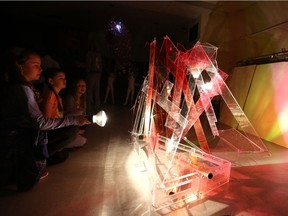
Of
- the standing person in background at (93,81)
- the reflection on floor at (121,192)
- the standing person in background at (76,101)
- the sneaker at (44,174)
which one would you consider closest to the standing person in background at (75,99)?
the standing person in background at (76,101)

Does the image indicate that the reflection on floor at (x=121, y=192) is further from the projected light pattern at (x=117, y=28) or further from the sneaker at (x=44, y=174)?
the projected light pattern at (x=117, y=28)

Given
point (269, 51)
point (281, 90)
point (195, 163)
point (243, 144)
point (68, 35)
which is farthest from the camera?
point (68, 35)

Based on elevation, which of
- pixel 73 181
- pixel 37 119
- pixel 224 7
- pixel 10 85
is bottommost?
pixel 73 181

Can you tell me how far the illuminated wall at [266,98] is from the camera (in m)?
3.55

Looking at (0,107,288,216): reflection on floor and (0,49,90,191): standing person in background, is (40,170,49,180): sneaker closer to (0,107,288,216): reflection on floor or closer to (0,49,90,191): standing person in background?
(0,107,288,216): reflection on floor

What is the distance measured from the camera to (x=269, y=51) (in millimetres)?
4719

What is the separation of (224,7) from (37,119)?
5000 mm

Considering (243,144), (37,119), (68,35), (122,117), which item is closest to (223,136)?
(243,144)

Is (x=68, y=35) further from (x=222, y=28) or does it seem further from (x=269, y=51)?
(x=269, y=51)

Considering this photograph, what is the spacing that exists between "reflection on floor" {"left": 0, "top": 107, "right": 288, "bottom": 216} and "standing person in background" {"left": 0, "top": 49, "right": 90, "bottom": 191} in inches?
5.9

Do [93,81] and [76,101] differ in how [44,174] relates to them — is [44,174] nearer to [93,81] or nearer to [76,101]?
[76,101]

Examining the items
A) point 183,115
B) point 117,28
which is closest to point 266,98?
point 183,115

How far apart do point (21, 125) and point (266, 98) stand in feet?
12.0

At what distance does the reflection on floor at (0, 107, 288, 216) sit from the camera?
1.64m
